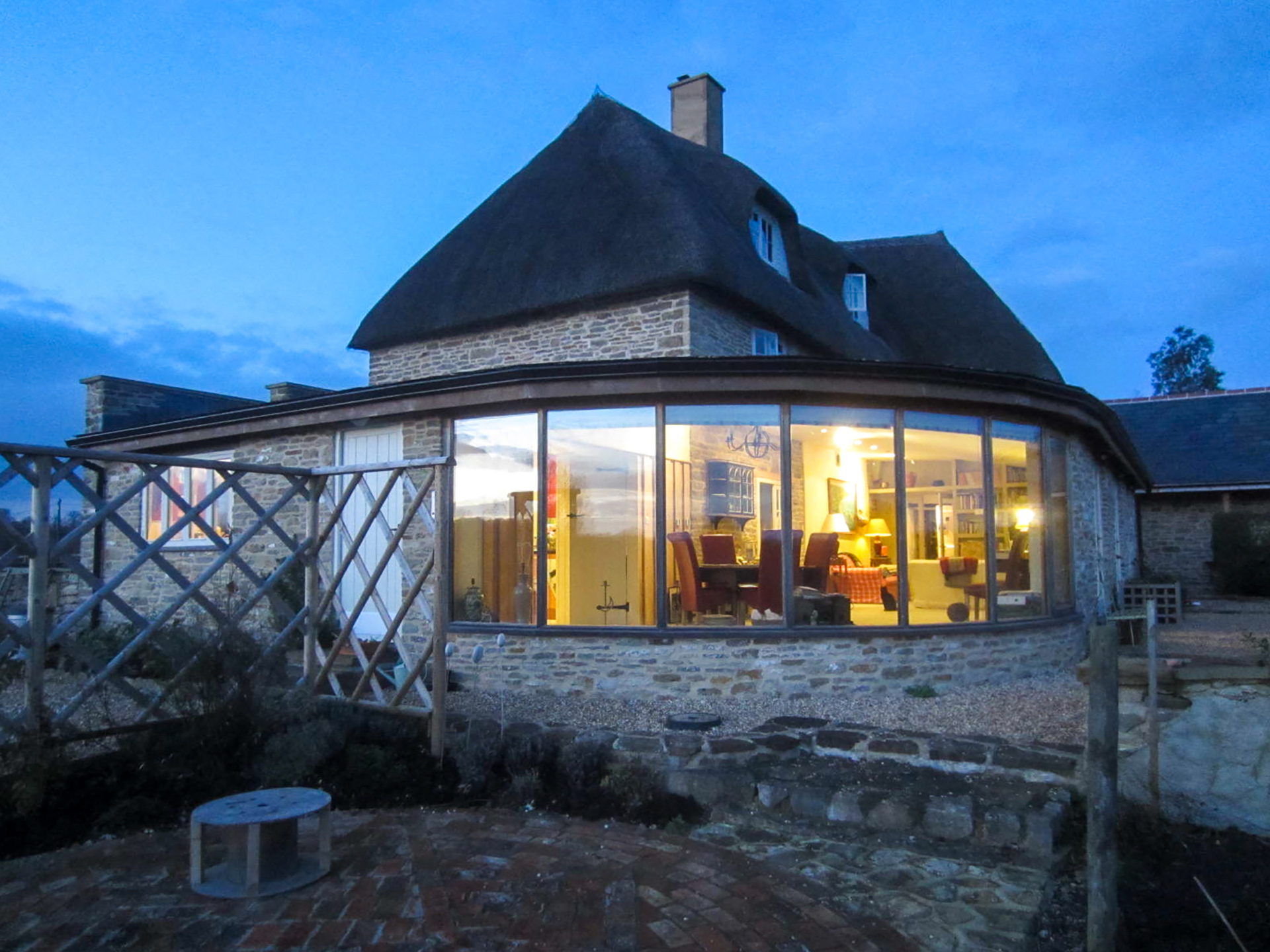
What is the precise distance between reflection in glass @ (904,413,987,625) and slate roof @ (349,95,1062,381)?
1642mm

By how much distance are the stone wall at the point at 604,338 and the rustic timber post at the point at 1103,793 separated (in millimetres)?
6733

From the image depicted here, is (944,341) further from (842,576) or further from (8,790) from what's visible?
(8,790)

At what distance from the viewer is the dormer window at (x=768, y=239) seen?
42.8 feet

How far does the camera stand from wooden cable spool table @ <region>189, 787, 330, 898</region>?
382 centimetres

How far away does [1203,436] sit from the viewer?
837 inches

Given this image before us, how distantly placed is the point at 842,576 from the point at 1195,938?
4.45 metres

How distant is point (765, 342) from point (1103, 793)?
9338 millimetres

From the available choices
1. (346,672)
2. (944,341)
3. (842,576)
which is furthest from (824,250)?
(346,672)

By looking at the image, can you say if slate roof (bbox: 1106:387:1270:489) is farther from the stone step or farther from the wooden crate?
the stone step

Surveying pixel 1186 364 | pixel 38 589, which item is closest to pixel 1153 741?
pixel 38 589

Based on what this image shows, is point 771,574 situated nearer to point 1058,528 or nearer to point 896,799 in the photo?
point 896,799

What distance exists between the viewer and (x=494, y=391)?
25.8 feet

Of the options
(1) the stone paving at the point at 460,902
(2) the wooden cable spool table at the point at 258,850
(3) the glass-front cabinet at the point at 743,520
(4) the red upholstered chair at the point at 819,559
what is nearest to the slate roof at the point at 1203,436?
(3) the glass-front cabinet at the point at 743,520

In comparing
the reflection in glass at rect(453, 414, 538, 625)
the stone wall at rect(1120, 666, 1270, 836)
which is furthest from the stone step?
the reflection in glass at rect(453, 414, 538, 625)
